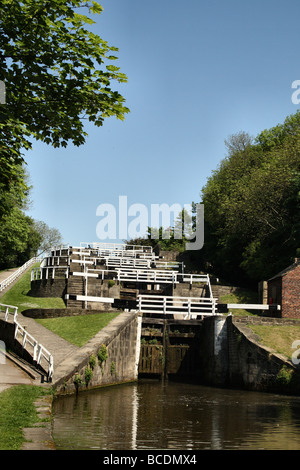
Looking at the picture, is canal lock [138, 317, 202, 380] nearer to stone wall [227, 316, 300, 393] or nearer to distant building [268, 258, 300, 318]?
stone wall [227, 316, 300, 393]

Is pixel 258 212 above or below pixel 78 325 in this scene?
above

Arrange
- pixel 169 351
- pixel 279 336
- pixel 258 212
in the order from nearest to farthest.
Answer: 1. pixel 279 336
2. pixel 169 351
3. pixel 258 212

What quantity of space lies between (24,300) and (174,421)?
24237 mm

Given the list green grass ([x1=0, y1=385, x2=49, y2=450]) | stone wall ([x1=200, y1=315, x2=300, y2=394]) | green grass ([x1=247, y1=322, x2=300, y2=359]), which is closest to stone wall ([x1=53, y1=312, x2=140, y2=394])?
green grass ([x1=0, y1=385, x2=49, y2=450])

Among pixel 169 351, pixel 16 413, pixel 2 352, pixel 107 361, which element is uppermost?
pixel 2 352

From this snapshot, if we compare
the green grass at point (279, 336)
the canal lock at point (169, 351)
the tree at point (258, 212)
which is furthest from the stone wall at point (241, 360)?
the tree at point (258, 212)

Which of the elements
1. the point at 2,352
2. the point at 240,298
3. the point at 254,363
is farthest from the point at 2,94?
the point at 240,298

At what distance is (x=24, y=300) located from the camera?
35.0m

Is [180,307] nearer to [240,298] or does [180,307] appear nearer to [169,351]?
[169,351]

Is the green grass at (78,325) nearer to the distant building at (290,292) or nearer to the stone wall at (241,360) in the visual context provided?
the stone wall at (241,360)

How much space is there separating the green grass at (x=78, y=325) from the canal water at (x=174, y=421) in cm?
292

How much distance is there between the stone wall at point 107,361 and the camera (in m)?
16.8

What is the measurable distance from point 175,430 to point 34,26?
960cm

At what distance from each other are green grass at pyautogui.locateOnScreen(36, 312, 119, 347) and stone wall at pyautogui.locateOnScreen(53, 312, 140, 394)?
1.61ft
